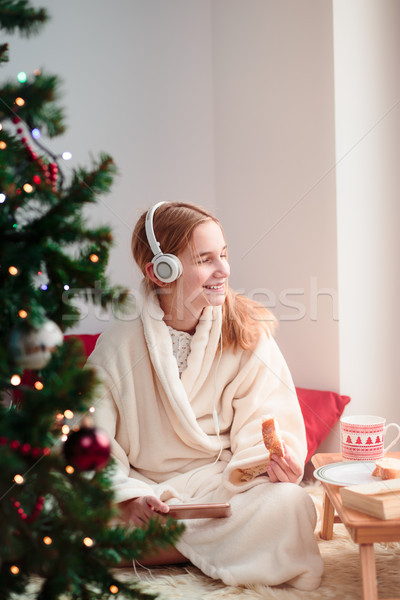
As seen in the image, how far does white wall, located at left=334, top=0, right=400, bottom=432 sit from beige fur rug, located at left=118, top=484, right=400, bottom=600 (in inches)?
26.0

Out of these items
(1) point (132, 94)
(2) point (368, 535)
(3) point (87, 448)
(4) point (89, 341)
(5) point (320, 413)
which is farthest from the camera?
(1) point (132, 94)

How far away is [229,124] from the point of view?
2551mm

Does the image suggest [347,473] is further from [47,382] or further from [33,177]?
[33,177]

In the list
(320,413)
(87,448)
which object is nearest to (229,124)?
(320,413)

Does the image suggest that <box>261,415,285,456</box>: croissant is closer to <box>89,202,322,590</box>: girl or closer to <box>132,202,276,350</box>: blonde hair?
<box>89,202,322,590</box>: girl

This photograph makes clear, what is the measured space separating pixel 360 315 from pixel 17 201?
4.93 feet

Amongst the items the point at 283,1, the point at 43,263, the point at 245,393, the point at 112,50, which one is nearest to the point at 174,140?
the point at 112,50

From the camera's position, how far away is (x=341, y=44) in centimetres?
209

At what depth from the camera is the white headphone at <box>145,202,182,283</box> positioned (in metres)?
1.67

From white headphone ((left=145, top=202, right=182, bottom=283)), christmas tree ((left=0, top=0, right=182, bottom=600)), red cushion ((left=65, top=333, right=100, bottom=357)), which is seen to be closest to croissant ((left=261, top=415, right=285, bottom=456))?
white headphone ((left=145, top=202, right=182, bottom=283))

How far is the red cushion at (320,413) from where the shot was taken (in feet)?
6.95

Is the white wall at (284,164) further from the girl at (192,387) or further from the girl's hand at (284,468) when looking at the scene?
the girl's hand at (284,468)

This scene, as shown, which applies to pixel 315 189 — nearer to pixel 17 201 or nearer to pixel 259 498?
pixel 259 498

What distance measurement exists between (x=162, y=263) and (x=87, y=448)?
90 centimetres
